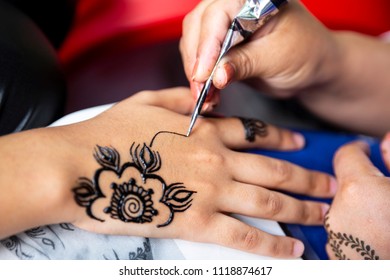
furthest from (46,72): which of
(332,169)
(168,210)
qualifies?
(332,169)

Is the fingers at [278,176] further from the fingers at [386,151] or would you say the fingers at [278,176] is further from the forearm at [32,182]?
the forearm at [32,182]

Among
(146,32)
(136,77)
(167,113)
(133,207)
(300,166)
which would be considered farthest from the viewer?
(136,77)

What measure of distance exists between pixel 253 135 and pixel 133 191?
1.04 ft

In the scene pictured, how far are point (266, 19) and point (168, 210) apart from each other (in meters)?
0.41

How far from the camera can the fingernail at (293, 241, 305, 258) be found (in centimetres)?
88

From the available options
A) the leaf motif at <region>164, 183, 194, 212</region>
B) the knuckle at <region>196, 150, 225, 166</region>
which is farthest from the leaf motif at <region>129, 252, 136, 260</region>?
the knuckle at <region>196, 150, 225, 166</region>

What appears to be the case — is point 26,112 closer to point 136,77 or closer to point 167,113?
point 167,113

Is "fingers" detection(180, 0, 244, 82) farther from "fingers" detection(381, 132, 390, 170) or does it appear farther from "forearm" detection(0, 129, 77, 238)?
"fingers" detection(381, 132, 390, 170)

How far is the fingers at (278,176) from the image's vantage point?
2.97 ft

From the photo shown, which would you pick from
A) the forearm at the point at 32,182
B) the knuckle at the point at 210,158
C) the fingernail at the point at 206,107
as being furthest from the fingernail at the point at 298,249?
the forearm at the point at 32,182

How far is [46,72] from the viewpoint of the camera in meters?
0.95


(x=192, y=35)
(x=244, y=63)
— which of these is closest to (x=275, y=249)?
(x=244, y=63)

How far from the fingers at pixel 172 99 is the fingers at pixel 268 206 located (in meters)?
0.21

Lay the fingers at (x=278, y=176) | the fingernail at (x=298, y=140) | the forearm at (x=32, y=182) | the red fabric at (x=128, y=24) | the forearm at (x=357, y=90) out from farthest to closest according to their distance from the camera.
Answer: the red fabric at (x=128, y=24) → the forearm at (x=357, y=90) → the fingernail at (x=298, y=140) → the fingers at (x=278, y=176) → the forearm at (x=32, y=182)
